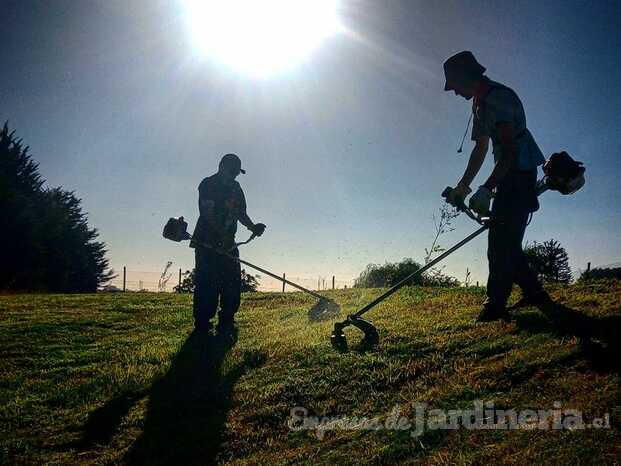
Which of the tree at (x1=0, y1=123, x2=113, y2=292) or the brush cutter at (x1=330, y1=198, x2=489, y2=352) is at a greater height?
the tree at (x1=0, y1=123, x2=113, y2=292)

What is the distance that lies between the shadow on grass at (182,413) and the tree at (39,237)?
28.2 m

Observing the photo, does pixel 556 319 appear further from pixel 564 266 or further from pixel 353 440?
pixel 564 266

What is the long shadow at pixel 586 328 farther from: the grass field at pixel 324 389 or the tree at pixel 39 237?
the tree at pixel 39 237

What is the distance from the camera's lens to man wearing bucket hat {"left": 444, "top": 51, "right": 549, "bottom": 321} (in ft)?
14.8

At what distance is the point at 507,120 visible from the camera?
4.46 m

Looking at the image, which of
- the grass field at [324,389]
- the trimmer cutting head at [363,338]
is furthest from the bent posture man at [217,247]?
the trimmer cutting head at [363,338]

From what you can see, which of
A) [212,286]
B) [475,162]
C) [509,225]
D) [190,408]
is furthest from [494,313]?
[212,286]

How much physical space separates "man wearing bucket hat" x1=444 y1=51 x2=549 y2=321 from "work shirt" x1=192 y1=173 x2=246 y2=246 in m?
3.95

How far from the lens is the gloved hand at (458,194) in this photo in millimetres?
4684

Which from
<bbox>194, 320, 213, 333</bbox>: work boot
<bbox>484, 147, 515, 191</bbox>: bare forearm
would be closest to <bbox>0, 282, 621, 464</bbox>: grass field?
<bbox>194, 320, 213, 333</bbox>: work boot

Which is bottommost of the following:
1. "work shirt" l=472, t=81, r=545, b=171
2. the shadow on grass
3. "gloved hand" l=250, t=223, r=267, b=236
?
the shadow on grass

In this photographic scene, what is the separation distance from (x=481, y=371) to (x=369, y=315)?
11.3ft

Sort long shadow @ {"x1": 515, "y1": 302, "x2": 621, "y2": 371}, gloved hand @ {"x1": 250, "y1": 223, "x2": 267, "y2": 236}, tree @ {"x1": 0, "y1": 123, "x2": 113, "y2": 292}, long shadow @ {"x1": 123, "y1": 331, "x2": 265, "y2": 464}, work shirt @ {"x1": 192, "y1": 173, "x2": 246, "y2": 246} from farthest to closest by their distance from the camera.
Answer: tree @ {"x1": 0, "y1": 123, "x2": 113, "y2": 292} < gloved hand @ {"x1": 250, "y1": 223, "x2": 267, "y2": 236} < work shirt @ {"x1": 192, "y1": 173, "x2": 246, "y2": 246} < long shadow @ {"x1": 123, "y1": 331, "x2": 265, "y2": 464} < long shadow @ {"x1": 515, "y1": 302, "x2": 621, "y2": 371}

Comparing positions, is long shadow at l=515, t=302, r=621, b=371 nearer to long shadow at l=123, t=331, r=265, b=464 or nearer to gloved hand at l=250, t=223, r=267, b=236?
long shadow at l=123, t=331, r=265, b=464
